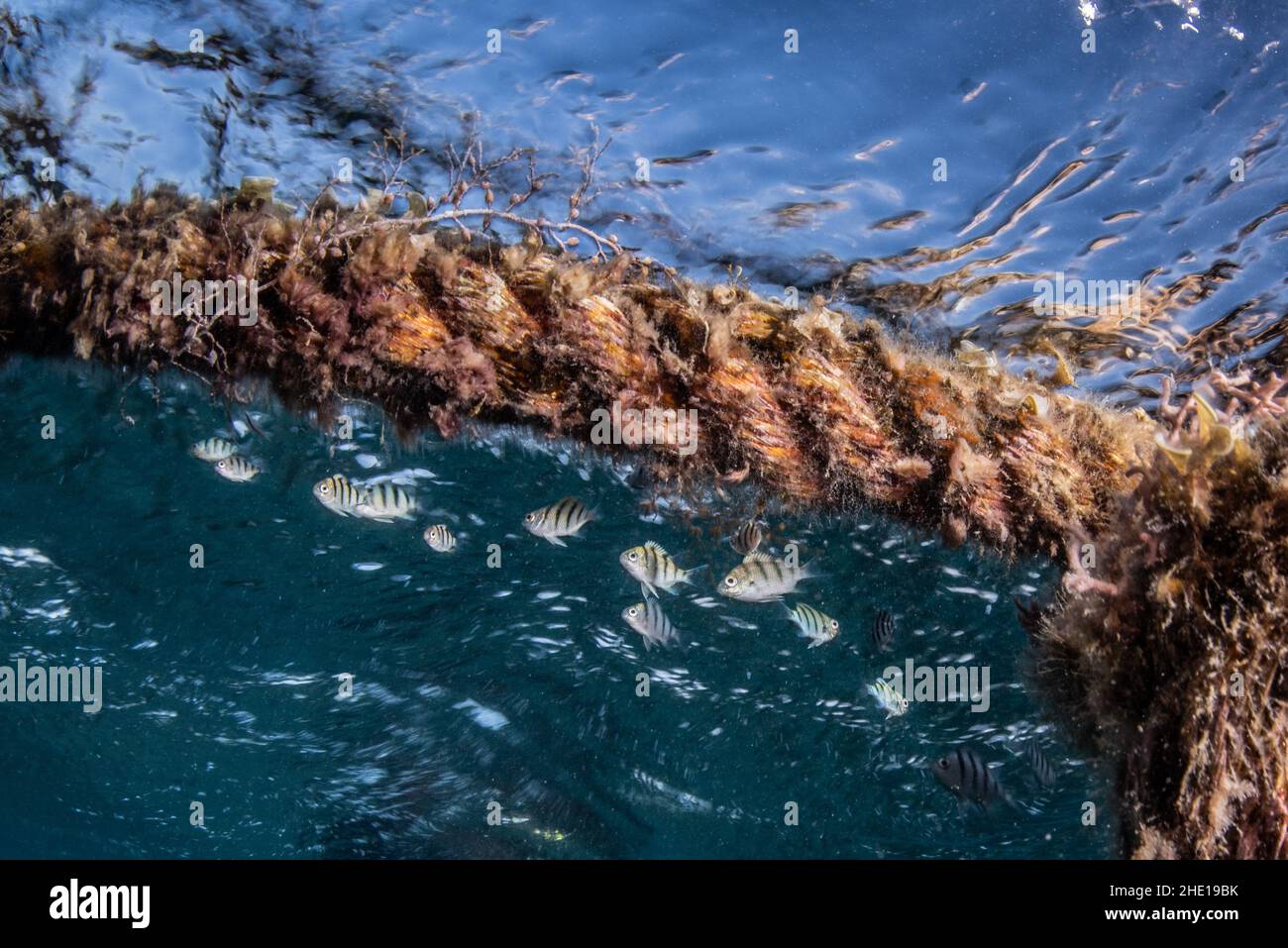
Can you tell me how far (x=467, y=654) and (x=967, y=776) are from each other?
13.5 meters

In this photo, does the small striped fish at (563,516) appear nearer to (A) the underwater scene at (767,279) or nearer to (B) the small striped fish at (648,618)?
(A) the underwater scene at (767,279)

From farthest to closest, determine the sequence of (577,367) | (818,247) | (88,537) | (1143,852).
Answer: (88,537) → (818,247) → (577,367) → (1143,852)

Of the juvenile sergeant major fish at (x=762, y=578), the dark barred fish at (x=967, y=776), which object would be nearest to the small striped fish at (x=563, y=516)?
the juvenile sergeant major fish at (x=762, y=578)

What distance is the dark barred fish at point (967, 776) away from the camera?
787 cm

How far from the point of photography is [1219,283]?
8.01 m

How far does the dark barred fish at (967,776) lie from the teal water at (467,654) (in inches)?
49.8

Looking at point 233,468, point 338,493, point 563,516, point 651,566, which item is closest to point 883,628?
point 651,566

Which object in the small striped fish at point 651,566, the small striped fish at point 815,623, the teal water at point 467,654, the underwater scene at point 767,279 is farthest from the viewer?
the teal water at point 467,654

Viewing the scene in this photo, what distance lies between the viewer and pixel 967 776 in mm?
7918

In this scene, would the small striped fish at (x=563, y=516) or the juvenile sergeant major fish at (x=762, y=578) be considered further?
the juvenile sergeant major fish at (x=762, y=578)
